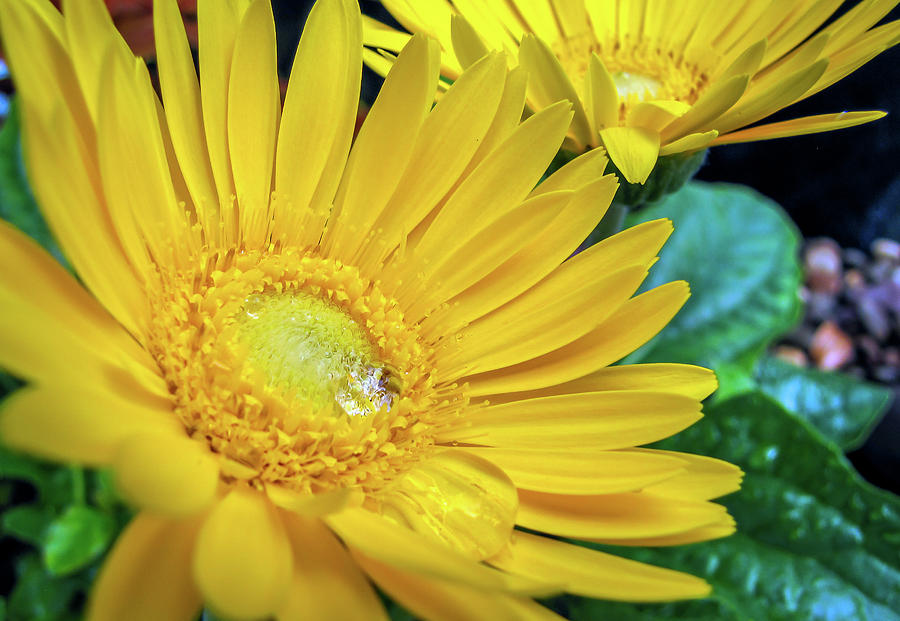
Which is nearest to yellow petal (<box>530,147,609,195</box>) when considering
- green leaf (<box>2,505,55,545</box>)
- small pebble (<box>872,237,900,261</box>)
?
green leaf (<box>2,505,55,545</box>)

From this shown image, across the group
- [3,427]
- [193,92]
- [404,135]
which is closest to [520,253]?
[404,135]

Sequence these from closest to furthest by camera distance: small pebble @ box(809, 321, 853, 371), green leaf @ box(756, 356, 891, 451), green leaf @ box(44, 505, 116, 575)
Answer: green leaf @ box(44, 505, 116, 575) → green leaf @ box(756, 356, 891, 451) → small pebble @ box(809, 321, 853, 371)

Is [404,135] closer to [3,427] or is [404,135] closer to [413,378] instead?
[413,378]

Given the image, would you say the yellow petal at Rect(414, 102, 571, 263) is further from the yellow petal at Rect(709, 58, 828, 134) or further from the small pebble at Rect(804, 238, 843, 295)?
the small pebble at Rect(804, 238, 843, 295)

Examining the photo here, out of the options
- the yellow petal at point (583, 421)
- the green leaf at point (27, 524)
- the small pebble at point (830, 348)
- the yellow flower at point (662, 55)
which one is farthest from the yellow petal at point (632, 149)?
the small pebble at point (830, 348)

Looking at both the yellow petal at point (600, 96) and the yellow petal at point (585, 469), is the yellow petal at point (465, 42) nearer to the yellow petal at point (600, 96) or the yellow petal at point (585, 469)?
the yellow petal at point (600, 96)

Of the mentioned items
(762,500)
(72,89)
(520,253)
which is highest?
(72,89)
